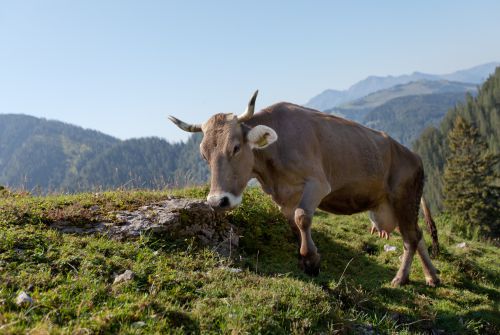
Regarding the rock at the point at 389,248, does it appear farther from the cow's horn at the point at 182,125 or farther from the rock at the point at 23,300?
the rock at the point at 23,300

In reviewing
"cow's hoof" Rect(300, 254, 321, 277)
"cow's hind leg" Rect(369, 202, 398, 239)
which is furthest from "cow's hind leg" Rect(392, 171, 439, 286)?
"cow's hoof" Rect(300, 254, 321, 277)

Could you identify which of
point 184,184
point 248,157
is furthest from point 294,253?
point 184,184

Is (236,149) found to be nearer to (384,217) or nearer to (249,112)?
(249,112)

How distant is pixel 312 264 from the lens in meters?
7.17

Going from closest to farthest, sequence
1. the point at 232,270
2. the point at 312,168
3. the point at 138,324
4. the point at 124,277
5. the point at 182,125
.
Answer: the point at 138,324, the point at 124,277, the point at 232,270, the point at 312,168, the point at 182,125

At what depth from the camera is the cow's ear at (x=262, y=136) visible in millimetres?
6973

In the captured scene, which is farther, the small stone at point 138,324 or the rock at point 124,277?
the rock at point 124,277

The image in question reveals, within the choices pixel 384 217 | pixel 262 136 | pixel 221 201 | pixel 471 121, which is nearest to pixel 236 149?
pixel 262 136

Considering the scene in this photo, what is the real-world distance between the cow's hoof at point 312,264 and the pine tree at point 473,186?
5623 cm

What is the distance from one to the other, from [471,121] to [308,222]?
160139 millimetres

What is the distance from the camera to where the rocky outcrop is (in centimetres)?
708

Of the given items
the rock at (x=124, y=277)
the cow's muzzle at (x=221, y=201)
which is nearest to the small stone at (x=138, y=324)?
the rock at (x=124, y=277)

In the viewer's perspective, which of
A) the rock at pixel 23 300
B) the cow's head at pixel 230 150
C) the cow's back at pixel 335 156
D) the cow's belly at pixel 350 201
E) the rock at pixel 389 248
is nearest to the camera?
the rock at pixel 23 300

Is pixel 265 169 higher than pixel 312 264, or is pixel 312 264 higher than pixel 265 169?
pixel 265 169
